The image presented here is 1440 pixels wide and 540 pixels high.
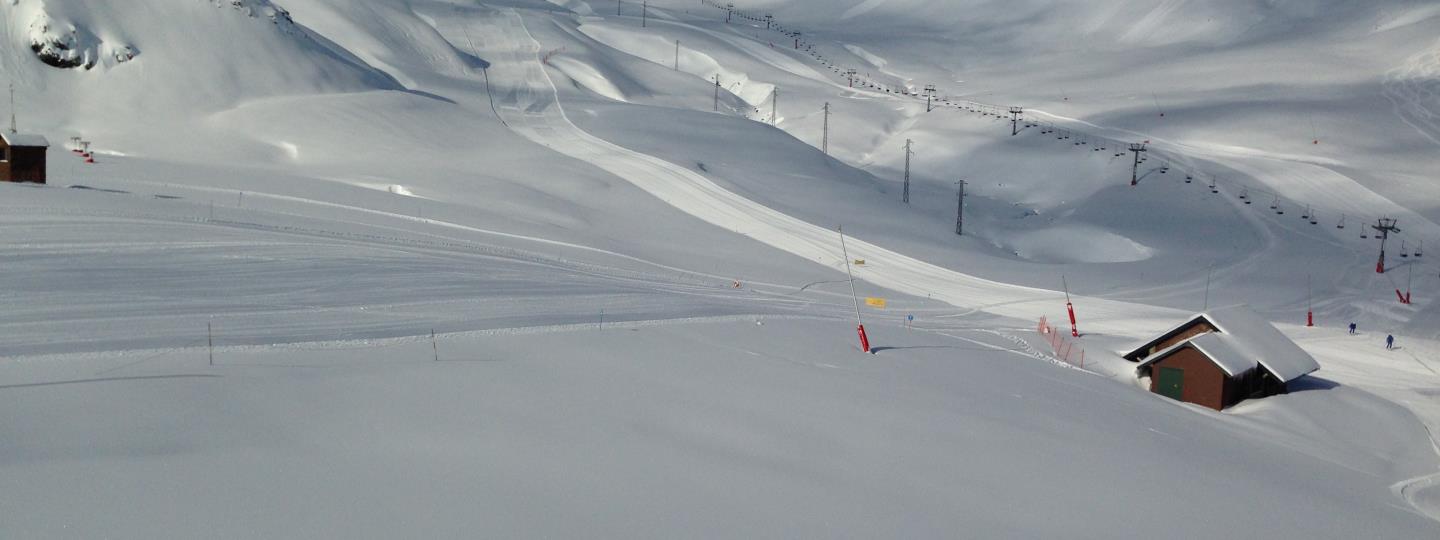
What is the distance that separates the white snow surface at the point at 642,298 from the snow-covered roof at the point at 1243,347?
9.0 inches

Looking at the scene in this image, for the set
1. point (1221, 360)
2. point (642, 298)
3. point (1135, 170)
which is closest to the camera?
point (642, 298)

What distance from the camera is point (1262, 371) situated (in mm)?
26234

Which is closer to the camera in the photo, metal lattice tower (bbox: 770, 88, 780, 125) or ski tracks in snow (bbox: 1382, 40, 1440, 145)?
ski tracks in snow (bbox: 1382, 40, 1440, 145)

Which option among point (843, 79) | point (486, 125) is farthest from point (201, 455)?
point (843, 79)

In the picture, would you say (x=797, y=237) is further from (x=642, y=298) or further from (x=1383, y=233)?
(x=1383, y=233)

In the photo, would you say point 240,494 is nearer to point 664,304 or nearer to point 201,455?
point 201,455

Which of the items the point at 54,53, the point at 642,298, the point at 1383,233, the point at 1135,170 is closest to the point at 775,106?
the point at 1135,170

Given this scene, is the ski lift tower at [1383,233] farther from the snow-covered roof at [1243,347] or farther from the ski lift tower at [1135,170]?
the snow-covered roof at [1243,347]

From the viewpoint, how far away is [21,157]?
27.4 metres

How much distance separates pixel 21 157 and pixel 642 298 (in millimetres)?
15453

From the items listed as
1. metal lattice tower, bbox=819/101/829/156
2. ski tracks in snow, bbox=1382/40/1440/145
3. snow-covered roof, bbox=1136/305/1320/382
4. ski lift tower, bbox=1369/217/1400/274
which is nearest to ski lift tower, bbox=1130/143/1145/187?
ski lift tower, bbox=1369/217/1400/274

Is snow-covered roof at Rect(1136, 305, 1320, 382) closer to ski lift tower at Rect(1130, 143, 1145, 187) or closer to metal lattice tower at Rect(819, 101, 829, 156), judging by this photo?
ski lift tower at Rect(1130, 143, 1145, 187)

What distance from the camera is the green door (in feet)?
82.9

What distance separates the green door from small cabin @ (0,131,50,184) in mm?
25942
